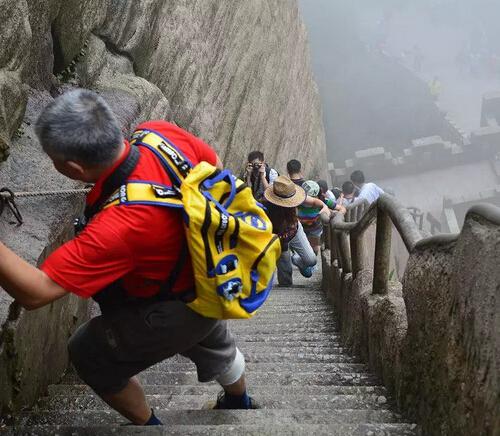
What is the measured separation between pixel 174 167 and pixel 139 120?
3.66m

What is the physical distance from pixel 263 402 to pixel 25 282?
5.45ft

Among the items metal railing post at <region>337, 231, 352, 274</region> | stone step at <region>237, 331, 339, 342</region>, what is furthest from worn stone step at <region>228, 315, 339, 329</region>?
metal railing post at <region>337, 231, 352, 274</region>

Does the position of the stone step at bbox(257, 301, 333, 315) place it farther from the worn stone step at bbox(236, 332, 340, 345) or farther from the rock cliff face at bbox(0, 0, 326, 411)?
the rock cliff face at bbox(0, 0, 326, 411)

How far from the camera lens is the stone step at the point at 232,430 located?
2.58m

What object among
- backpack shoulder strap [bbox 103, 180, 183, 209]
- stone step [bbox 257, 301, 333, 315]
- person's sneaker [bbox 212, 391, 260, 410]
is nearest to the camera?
backpack shoulder strap [bbox 103, 180, 183, 209]

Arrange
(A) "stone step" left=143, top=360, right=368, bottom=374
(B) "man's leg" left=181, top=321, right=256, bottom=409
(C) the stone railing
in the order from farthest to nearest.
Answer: (A) "stone step" left=143, top=360, right=368, bottom=374 → (B) "man's leg" left=181, top=321, right=256, bottom=409 → (C) the stone railing

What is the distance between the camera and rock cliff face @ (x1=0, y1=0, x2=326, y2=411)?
352cm

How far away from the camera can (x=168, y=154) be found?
2428 mm

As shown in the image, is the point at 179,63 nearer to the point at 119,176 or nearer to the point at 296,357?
the point at 296,357

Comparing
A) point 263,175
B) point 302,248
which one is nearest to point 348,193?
point 263,175

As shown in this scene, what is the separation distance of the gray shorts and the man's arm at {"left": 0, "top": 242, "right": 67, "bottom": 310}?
1.47 feet

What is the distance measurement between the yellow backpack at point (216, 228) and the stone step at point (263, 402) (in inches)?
36.7

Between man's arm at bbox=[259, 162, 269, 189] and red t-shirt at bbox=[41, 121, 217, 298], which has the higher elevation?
man's arm at bbox=[259, 162, 269, 189]

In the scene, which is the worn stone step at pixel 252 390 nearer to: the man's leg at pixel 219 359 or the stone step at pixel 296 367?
the stone step at pixel 296 367
